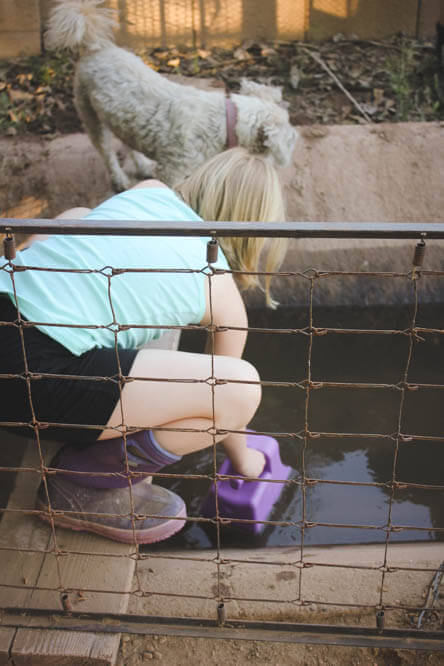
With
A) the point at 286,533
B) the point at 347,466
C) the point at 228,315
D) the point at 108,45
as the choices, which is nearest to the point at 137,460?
the point at 228,315

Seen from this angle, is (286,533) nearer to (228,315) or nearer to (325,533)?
→ (325,533)

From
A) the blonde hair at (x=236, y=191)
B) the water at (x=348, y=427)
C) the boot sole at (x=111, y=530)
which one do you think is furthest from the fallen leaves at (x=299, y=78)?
the boot sole at (x=111, y=530)

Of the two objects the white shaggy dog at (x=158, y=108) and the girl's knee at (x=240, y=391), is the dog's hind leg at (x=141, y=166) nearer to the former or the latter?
the white shaggy dog at (x=158, y=108)

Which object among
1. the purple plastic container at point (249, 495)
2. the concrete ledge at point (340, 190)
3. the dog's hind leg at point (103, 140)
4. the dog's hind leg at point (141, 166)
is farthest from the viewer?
the dog's hind leg at point (141, 166)

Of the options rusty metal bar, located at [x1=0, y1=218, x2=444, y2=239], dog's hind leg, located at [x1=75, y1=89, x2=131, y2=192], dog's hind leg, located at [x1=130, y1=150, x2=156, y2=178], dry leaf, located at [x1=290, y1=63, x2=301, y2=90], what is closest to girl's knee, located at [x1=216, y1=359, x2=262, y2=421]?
rusty metal bar, located at [x1=0, y1=218, x2=444, y2=239]

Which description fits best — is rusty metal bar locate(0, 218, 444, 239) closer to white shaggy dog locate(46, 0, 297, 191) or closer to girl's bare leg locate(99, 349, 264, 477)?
girl's bare leg locate(99, 349, 264, 477)

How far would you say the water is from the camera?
2.45m

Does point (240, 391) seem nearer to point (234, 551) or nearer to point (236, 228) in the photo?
point (236, 228)

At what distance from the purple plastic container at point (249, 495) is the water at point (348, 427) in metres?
0.05

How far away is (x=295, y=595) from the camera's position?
1.85 m

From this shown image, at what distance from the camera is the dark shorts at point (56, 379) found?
1.66 m

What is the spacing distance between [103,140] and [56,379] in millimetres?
2855

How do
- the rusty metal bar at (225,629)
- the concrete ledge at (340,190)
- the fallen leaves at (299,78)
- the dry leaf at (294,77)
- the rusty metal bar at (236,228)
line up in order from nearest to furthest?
the rusty metal bar at (236,228) < the rusty metal bar at (225,629) < the concrete ledge at (340,190) < the fallen leaves at (299,78) < the dry leaf at (294,77)

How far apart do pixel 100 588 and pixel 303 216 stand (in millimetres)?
2760
